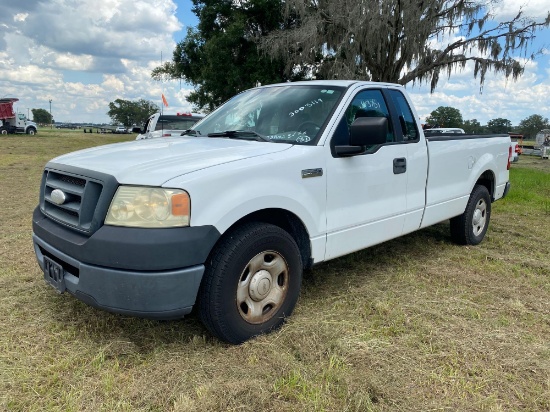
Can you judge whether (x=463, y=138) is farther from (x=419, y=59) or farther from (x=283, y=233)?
(x=419, y=59)

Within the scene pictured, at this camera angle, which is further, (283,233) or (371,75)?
(371,75)

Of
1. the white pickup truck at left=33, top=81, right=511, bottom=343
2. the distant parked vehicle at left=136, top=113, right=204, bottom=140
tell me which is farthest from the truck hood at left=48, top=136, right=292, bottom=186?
the distant parked vehicle at left=136, top=113, right=204, bottom=140

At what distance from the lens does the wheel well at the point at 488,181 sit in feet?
18.2

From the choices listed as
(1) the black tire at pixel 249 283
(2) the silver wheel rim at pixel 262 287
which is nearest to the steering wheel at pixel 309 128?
(1) the black tire at pixel 249 283

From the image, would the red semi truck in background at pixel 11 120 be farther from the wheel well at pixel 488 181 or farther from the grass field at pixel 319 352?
the wheel well at pixel 488 181

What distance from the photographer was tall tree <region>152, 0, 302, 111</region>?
21375mm

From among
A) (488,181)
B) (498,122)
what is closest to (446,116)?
(498,122)

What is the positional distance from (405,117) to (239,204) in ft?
7.64

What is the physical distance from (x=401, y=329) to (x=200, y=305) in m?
1.45

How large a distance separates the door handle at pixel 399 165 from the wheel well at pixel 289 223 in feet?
3.87

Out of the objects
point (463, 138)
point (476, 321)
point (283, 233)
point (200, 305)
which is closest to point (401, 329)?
point (476, 321)

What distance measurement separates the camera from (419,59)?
18.8 m

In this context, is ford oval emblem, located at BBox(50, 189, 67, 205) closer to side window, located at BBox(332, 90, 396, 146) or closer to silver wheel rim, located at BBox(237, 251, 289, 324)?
A: silver wheel rim, located at BBox(237, 251, 289, 324)

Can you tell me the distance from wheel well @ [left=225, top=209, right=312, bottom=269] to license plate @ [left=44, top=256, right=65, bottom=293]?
3.80ft
